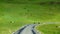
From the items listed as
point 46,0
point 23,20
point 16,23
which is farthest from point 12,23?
point 46,0

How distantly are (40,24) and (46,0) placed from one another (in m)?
34.3

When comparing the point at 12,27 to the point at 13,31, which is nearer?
the point at 13,31

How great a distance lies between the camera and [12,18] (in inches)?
1513

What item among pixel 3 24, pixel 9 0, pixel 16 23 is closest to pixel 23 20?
pixel 16 23

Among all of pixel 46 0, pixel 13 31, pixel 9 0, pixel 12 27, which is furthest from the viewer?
pixel 46 0

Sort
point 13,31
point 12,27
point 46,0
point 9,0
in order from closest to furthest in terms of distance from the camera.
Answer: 1. point 13,31
2. point 12,27
3. point 9,0
4. point 46,0

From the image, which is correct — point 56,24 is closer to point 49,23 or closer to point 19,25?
point 49,23

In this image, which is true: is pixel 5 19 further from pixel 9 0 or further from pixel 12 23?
pixel 9 0

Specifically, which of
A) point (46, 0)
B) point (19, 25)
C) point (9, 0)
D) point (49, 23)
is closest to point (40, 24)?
point (49, 23)

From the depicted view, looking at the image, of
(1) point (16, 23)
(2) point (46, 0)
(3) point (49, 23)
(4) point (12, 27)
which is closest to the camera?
(4) point (12, 27)

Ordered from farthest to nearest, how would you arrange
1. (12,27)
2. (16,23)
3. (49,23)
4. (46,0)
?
(46,0)
(49,23)
(16,23)
(12,27)

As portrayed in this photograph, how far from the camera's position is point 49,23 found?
4016 cm

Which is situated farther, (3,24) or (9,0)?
(9,0)

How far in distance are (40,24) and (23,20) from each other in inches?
145
